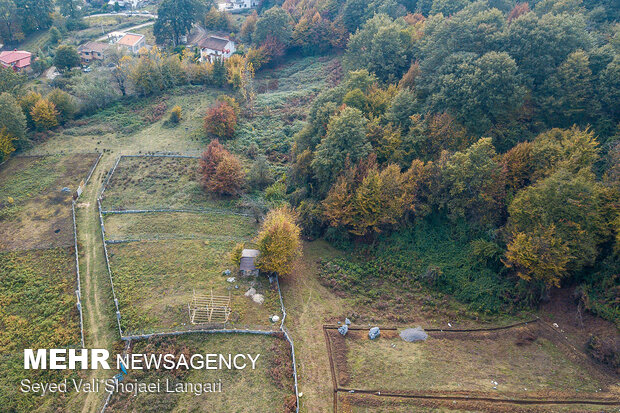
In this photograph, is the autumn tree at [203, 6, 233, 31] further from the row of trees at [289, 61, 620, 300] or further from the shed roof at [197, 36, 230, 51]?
the row of trees at [289, 61, 620, 300]

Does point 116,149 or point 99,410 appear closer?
point 99,410

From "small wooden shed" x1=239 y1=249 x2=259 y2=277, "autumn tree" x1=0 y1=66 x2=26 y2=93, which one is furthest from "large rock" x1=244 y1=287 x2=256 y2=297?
"autumn tree" x1=0 y1=66 x2=26 y2=93

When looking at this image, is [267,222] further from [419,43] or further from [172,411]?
[419,43]

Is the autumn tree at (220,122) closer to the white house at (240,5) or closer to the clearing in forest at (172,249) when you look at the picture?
the clearing in forest at (172,249)

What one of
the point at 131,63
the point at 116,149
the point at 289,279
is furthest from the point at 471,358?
the point at 131,63

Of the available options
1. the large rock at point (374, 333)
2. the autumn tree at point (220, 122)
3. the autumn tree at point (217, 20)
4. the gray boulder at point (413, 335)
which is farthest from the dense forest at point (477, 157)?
the autumn tree at point (217, 20)

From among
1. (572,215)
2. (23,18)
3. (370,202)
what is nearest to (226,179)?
(370,202)
